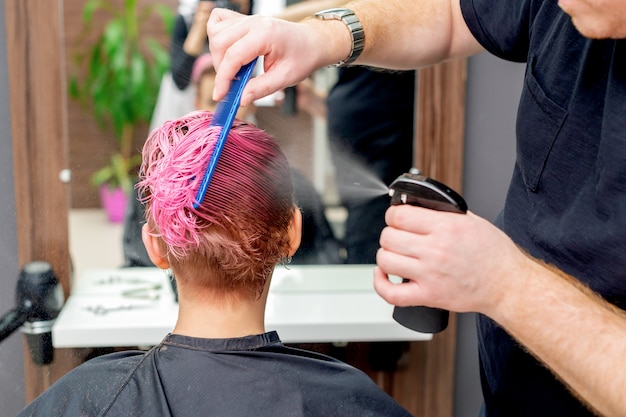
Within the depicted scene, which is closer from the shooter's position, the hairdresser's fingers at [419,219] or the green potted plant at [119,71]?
the hairdresser's fingers at [419,219]

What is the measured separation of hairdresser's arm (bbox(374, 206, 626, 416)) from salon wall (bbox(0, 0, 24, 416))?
3.51 feet

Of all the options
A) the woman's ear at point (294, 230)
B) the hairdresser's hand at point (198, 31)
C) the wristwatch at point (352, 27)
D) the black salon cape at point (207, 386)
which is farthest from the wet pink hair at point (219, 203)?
the hairdresser's hand at point (198, 31)

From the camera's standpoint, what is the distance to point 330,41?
124 cm

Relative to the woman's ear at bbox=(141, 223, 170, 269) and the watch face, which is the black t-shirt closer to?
the watch face

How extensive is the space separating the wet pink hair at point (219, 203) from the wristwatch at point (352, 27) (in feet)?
0.84

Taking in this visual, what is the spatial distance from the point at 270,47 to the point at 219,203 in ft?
0.90

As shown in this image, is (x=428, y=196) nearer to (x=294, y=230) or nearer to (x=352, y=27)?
(x=294, y=230)

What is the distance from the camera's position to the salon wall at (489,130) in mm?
2023

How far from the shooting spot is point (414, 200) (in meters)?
0.92

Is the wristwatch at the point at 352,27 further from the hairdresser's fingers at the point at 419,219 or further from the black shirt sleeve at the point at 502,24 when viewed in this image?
the hairdresser's fingers at the point at 419,219

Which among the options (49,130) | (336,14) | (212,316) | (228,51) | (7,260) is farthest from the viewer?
(49,130)

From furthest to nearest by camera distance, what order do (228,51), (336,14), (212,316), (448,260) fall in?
(336,14) → (212,316) → (228,51) → (448,260)

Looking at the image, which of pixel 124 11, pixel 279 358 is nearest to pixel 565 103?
pixel 279 358

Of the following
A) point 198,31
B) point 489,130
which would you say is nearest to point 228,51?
point 198,31
